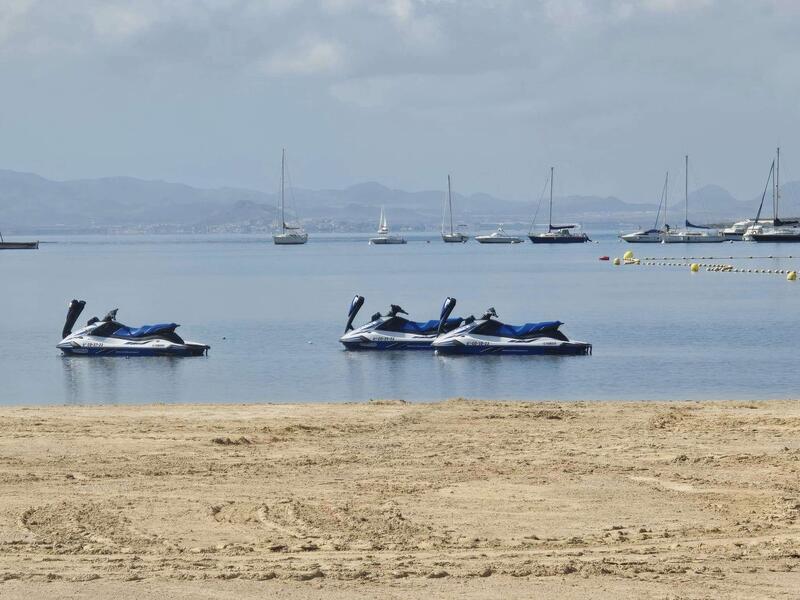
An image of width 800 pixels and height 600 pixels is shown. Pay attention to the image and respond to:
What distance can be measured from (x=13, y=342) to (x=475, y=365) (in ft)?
57.0

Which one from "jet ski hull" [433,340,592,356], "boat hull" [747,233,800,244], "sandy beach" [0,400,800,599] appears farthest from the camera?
"boat hull" [747,233,800,244]

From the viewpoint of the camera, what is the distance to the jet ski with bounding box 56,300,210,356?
3641 centimetres

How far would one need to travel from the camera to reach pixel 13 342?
1762 inches

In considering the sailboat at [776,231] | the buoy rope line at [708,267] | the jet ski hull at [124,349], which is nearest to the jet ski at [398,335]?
the jet ski hull at [124,349]

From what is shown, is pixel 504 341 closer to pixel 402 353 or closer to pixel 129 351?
pixel 402 353

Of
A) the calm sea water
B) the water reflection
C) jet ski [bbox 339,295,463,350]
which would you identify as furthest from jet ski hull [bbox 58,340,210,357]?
jet ski [bbox 339,295,463,350]

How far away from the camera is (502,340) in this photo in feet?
120

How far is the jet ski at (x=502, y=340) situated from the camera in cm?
3619

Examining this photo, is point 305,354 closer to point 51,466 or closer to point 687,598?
point 51,466

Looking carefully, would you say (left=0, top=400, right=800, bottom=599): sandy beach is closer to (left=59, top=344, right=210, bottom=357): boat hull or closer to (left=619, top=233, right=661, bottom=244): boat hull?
(left=59, top=344, right=210, bottom=357): boat hull

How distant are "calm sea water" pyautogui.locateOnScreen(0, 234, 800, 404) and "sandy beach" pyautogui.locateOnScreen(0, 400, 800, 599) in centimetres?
867

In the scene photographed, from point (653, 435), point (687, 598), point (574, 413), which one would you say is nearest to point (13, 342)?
point (574, 413)

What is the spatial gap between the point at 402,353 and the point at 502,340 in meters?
2.86

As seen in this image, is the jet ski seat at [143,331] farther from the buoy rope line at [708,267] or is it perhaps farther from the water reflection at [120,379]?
the buoy rope line at [708,267]
